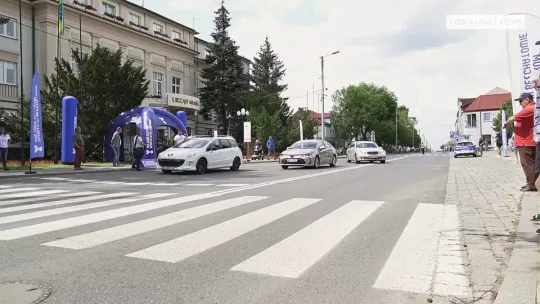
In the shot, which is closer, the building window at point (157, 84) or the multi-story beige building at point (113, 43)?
the multi-story beige building at point (113, 43)

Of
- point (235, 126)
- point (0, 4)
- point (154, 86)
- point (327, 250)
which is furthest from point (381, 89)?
point (327, 250)

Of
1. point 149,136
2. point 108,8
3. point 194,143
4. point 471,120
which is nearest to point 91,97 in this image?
point 149,136

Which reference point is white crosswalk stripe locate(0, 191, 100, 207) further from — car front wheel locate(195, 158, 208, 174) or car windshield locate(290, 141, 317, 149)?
car windshield locate(290, 141, 317, 149)

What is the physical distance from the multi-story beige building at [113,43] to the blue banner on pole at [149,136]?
22.8 ft

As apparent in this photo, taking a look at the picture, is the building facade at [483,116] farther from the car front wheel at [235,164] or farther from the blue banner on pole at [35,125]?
the blue banner on pole at [35,125]

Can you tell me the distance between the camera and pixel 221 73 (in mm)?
43594

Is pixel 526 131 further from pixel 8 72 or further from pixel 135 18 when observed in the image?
pixel 135 18

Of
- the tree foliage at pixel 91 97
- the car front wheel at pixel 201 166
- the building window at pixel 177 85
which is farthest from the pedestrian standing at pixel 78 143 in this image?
the building window at pixel 177 85

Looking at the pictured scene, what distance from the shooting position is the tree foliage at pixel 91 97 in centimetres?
2425

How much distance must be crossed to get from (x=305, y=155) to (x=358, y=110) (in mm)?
62754

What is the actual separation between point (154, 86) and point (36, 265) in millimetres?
36974

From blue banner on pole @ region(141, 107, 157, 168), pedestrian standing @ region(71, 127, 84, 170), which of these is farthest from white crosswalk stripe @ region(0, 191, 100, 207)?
blue banner on pole @ region(141, 107, 157, 168)

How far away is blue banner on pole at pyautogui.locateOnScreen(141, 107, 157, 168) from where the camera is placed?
2122 cm

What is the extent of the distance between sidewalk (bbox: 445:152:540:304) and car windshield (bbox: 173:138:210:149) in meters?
10.8
